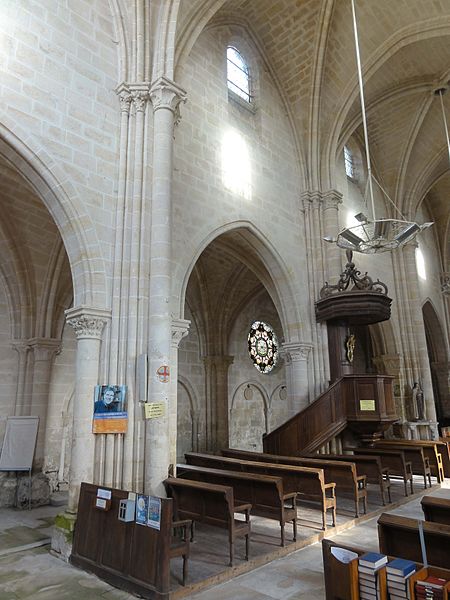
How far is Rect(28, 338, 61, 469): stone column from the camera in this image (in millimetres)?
11055

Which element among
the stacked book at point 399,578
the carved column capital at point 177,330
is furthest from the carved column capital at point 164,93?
the stacked book at point 399,578

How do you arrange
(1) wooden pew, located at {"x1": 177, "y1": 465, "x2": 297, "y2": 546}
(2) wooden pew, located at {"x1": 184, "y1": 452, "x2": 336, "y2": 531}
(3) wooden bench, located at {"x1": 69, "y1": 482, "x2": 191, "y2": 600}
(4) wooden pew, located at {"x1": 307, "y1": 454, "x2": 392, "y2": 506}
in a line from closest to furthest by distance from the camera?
(3) wooden bench, located at {"x1": 69, "y1": 482, "x2": 191, "y2": 600} < (1) wooden pew, located at {"x1": 177, "y1": 465, "x2": 297, "y2": 546} < (2) wooden pew, located at {"x1": 184, "y1": 452, "x2": 336, "y2": 531} < (4) wooden pew, located at {"x1": 307, "y1": 454, "x2": 392, "y2": 506}

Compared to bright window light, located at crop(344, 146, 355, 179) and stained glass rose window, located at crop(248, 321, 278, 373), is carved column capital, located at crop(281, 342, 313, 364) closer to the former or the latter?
stained glass rose window, located at crop(248, 321, 278, 373)

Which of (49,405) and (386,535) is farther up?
(49,405)

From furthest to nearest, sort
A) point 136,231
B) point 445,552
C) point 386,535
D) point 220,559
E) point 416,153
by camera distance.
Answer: point 416,153, point 136,231, point 220,559, point 386,535, point 445,552

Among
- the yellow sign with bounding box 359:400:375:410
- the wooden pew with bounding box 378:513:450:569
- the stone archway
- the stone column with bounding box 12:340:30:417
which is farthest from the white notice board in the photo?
the wooden pew with bounding box 378:513:450:569

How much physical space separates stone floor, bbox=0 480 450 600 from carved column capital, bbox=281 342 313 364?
16.9 feet

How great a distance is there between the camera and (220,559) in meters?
5.78

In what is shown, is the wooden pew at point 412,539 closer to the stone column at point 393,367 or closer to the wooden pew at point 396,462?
the wooden pew at point 396,462

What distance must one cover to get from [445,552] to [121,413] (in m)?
4.56

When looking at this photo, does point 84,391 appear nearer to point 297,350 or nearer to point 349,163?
point 297,350

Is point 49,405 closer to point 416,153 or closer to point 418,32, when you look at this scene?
point 418,32

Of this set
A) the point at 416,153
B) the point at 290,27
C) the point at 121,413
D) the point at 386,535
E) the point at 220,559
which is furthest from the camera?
the point at 416,153

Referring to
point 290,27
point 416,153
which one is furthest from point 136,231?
point 416,153
